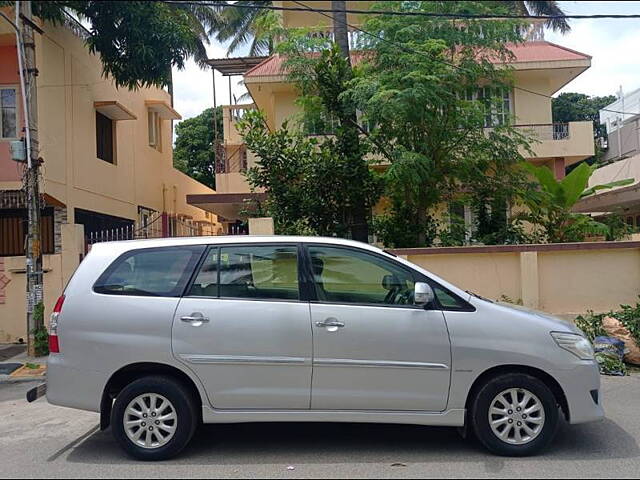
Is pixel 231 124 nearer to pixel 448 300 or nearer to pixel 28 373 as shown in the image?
pixel 28 373

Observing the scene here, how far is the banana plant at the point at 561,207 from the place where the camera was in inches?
463

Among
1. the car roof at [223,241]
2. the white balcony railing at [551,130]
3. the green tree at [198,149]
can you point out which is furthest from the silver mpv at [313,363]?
the green tree at [198,149]

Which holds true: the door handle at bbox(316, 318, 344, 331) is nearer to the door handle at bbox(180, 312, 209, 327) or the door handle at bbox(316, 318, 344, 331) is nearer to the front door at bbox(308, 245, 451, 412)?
the front door at bbox(308, 245, 451, 412)

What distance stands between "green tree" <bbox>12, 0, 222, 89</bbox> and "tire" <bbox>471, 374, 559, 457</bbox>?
11127mm

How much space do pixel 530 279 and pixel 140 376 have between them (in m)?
7.24

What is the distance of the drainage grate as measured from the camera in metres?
10.3

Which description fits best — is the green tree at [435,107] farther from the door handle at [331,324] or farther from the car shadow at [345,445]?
the door handle at [331,324]

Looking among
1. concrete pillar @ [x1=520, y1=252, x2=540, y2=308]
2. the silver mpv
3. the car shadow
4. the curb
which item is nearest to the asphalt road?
the car shadow

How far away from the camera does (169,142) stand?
2394cm

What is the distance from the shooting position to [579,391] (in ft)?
16.5

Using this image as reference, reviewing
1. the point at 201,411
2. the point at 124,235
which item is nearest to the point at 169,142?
the point at 124,235

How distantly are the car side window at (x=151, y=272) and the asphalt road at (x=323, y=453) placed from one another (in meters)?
1.40

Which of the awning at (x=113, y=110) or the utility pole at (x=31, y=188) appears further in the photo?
the awning at (x=113, y=110)

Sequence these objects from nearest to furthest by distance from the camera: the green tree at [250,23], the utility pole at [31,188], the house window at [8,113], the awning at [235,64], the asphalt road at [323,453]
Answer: the asphalt road at [323,453], the utility pole at [31,188], the house window at [8,113], the awning at [235,64], the green tree at [250,23]
